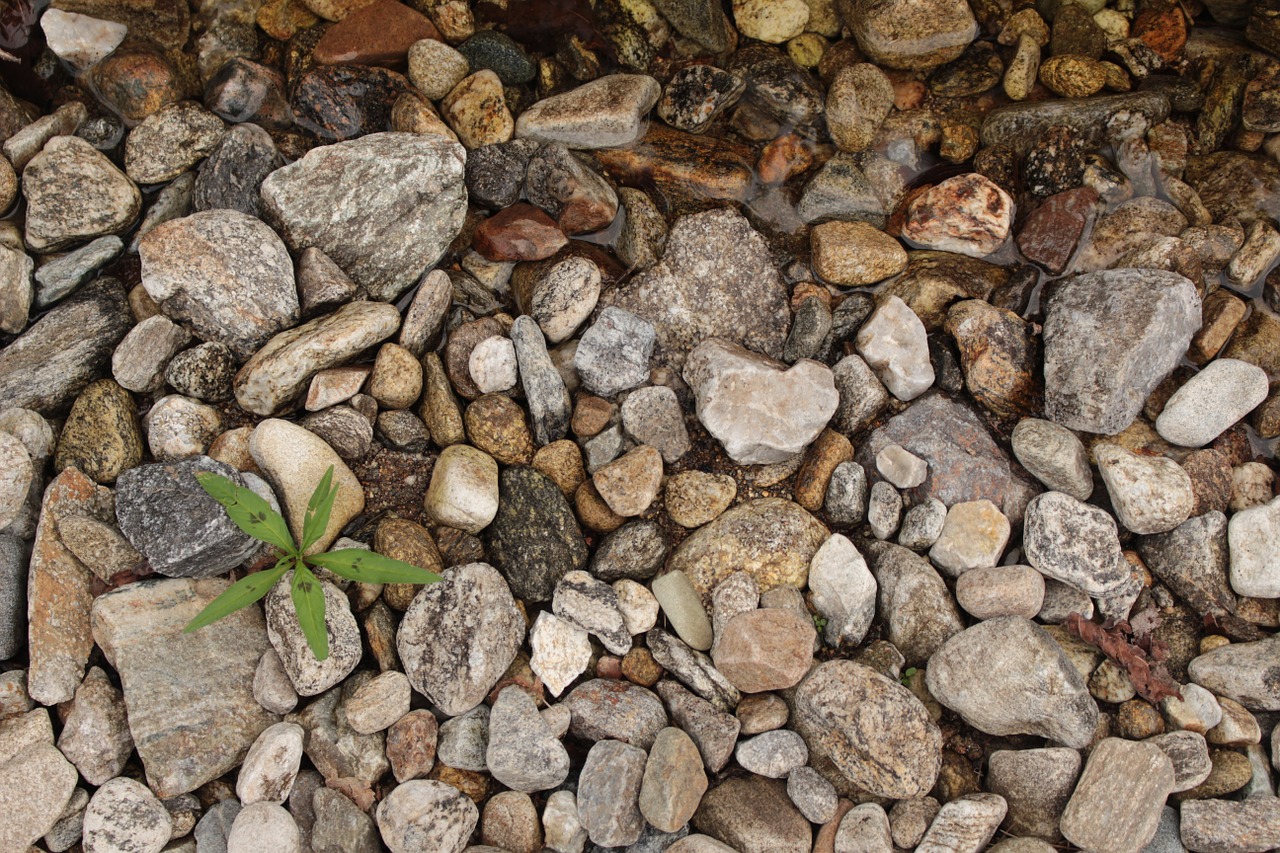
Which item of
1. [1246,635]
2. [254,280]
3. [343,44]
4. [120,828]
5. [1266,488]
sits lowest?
[120,828]

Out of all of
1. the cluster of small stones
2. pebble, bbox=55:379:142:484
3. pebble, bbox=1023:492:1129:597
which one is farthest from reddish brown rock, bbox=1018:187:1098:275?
pebble, bbox=55:379:142:484

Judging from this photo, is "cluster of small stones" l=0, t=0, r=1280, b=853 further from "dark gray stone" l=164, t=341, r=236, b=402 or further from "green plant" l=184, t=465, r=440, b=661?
"green plant" l=184, t=465, r=440, b=661

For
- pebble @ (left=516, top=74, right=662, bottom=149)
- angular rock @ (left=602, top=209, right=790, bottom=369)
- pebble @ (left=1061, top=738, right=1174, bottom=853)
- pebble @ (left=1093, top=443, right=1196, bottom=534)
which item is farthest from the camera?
pebble @ (left=516, top=74, right=662, bottom=149)

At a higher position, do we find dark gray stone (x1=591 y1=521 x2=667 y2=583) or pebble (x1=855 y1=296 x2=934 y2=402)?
pebble (x1=855 y1=296 x2=934 y2=402)

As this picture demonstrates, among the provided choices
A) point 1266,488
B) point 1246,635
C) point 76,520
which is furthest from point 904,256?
point 76,520

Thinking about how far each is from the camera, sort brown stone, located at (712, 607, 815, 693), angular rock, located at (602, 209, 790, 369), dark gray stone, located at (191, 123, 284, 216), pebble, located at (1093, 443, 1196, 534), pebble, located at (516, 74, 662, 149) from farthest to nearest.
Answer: pebble, located at (516, 74, 662, 149) → angular rock, located at (602, 209, 790, 369) → dark gray stone, located at (191, 123, 284, 216) → pebble, located at (1093, 443, 1196, 534) → brown stone, located at (712, 607, 815, 693)

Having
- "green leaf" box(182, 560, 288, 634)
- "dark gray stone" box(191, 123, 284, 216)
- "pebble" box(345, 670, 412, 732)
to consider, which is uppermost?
"dark gray stone" box(191, 123, 284, 216)

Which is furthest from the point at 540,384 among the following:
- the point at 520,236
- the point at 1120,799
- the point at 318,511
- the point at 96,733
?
the point at 1120,799

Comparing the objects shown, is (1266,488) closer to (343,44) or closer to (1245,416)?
(1245,416)
